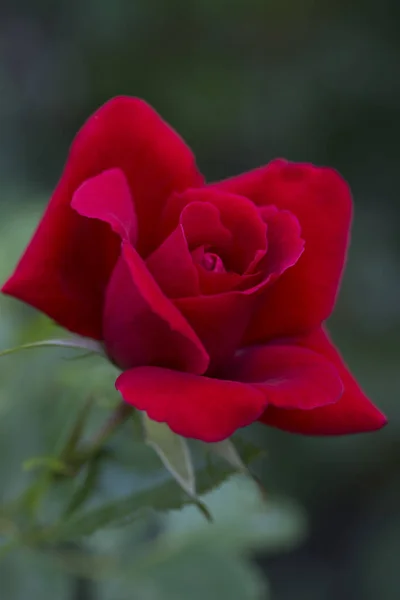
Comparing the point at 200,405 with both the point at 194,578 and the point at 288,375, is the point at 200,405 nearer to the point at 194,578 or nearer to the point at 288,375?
the point at 288,375

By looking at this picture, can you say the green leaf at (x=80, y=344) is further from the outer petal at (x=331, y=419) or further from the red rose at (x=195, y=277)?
the outer petal at (x=331, y=419)

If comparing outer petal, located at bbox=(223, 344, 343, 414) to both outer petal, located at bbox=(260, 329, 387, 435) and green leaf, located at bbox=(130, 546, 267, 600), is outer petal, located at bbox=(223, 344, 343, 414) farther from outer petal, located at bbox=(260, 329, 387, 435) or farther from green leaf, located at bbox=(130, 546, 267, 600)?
green leaf, located at bbox=(130, 546, 267, 600)

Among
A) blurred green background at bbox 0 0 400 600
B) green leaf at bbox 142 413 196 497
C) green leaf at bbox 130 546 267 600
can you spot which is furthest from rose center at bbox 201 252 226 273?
blurred green background at bbox 0 0 400 600

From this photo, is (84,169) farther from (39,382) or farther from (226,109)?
(226,109)

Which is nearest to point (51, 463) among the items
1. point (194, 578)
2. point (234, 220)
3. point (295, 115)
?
point (234, 220)

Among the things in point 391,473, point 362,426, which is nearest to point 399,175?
point 391,473

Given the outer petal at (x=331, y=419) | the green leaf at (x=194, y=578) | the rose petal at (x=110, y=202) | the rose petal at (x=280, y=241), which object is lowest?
the green leaf at (x=194, y=578)

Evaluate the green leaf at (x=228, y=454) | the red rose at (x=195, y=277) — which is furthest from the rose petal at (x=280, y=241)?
the green leaf at (x=228, y=454)
